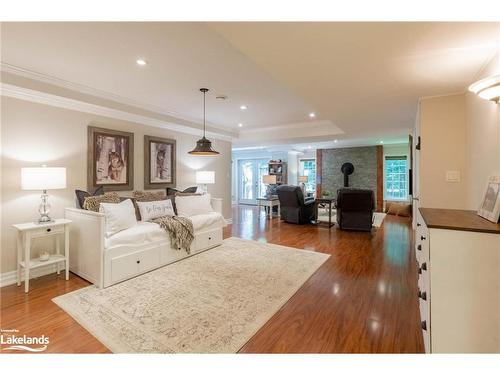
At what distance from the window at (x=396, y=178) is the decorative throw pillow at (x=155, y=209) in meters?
8.06

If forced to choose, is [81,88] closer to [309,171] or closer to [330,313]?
[330,313]

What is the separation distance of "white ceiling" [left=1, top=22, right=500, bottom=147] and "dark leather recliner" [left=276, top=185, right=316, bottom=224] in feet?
7.92

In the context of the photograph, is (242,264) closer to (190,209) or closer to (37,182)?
(190,209)

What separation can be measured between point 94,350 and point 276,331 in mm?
1335

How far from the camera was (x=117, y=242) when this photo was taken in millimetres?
2766

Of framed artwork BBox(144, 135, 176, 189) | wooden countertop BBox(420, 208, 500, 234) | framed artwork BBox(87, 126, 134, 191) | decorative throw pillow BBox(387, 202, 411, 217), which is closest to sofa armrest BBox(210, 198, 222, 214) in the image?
framed artwork BBox(144, 135, 176, 189)

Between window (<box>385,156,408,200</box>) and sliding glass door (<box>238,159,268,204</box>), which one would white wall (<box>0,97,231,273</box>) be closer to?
sliding glass door (<box>238,159,268,204</box>)

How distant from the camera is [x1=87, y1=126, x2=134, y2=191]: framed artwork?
11.6ft

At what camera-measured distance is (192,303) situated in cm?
233

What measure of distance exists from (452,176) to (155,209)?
3993 mm

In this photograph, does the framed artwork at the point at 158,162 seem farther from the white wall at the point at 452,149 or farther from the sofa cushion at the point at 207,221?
the white wall at the point at 452,149

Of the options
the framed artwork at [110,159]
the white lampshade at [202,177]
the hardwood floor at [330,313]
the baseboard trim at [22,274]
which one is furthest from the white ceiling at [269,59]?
the baseboard trim at [22,274]

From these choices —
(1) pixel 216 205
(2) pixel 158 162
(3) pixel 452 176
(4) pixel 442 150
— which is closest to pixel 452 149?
(4) pixel 442 150

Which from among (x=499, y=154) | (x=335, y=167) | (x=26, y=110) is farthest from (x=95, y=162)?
(x=335, y=167)
